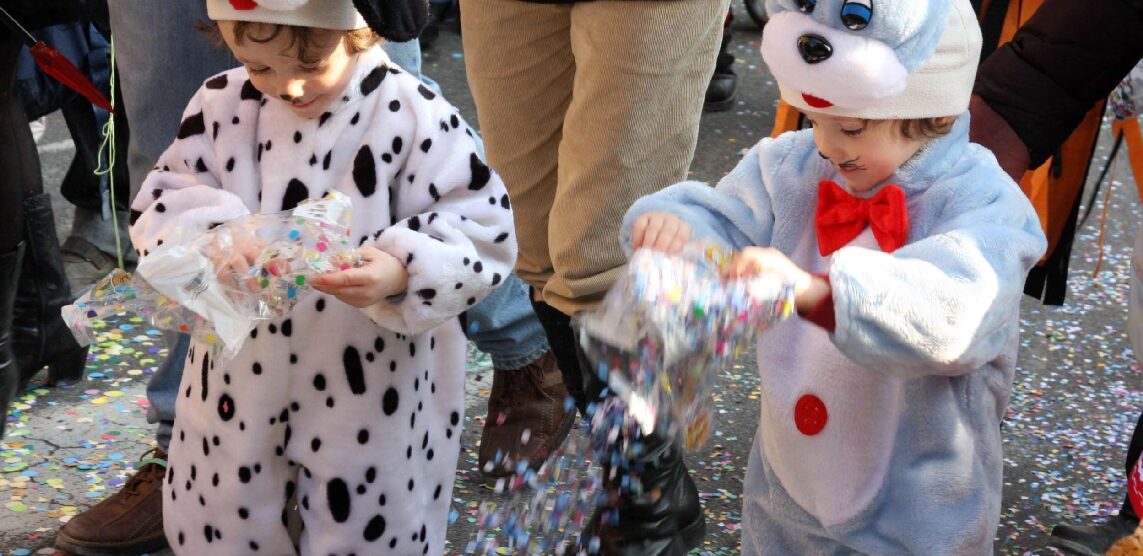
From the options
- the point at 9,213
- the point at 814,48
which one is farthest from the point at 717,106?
the point at 814,48

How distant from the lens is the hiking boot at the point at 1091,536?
2.90 metres

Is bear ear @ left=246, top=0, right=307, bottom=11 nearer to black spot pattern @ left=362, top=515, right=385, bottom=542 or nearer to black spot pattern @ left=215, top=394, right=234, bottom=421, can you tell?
black spot pattern @ left=215, top=394, right=234, bottom=421

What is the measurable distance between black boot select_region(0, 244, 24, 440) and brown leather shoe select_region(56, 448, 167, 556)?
52 cm

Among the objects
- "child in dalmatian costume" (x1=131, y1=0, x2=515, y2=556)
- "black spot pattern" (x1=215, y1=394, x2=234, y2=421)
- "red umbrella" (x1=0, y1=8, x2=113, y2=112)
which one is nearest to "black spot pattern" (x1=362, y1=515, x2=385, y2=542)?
"child in dalmatian costume" (x1=131, y1=0, x2=515, y2=556)

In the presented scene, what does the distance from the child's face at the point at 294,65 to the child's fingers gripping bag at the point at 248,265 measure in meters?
0.19

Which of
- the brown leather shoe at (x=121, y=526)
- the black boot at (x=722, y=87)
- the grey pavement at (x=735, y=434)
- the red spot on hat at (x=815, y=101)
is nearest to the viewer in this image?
the red spot on hat at (x=815, y=101)

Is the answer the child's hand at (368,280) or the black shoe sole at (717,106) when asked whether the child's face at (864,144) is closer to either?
the child's hand at (368,280)

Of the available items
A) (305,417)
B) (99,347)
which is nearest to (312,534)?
(305,417)

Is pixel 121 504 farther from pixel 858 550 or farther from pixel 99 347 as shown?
pixel 858 550

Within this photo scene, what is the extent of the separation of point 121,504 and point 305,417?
0.85 meters

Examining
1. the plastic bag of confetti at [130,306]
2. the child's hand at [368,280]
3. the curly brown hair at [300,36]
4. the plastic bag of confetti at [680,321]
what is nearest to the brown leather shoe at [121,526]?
the plastic bag of confetti at [130,306]

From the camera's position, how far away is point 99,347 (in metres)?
3.72

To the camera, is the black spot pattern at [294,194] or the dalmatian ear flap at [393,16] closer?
the dalmatian ear flap at [393,16]

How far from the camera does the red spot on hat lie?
72.4 inches
